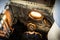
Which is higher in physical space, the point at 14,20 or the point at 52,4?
the point at 52,4

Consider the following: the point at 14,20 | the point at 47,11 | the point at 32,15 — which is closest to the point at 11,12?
the point at 14,20

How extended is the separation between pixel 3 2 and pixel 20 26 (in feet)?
0.86

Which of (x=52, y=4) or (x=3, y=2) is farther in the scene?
(x=3, y=2)

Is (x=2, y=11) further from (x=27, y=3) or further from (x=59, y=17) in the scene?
(x=59, y=17)

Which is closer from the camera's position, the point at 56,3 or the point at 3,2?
the point at 56,3

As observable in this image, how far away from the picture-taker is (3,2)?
3.85 ft

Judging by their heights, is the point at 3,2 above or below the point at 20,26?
above

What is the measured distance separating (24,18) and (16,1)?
162 mm

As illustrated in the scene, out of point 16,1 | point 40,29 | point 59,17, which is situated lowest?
point 40,29

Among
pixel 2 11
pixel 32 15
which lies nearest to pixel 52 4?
pixel 32 15

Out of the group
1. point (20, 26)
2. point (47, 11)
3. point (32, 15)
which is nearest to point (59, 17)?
point (47, 11)

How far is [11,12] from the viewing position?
1150mm

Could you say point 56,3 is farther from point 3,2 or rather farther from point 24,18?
point 3,2

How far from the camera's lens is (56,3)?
107cm
